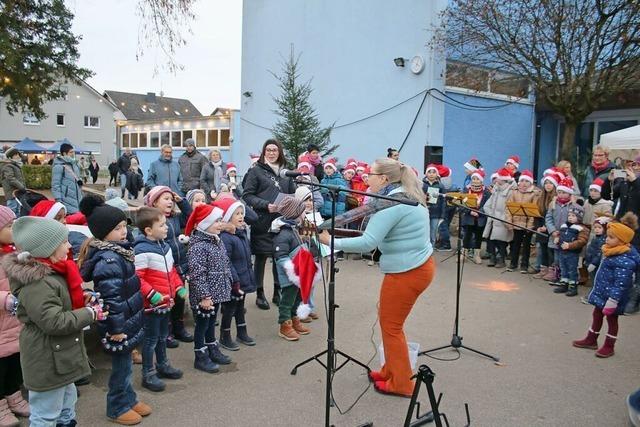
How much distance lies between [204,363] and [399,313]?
74.8 inches

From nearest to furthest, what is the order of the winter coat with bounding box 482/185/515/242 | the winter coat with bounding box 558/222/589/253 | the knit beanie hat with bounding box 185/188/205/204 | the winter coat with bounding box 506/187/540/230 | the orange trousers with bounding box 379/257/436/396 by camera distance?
the orange trousers with bounding box 379/257/436/396, the knit beanie hat with bounding box 185/188/205/204, the winter coat with bounding box 558/222/589/253, the winter coat with bounding box 506/187/540/230, the winter coat with bounding box 482/185/515/242

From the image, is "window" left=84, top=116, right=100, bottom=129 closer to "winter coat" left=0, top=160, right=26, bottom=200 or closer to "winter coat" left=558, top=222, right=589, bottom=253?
"winter coat" left=0, top=160, right=26, bottom=200

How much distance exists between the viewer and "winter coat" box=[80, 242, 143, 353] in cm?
356

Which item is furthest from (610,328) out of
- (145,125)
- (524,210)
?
(145,125)

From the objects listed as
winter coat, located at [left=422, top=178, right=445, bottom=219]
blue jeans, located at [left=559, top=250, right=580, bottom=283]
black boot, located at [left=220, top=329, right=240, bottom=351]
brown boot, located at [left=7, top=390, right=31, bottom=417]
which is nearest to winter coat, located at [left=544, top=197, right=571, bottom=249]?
blue jeans, located at [left=559, top=250, right=580, bottom=283]

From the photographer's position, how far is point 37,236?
3.14 metres

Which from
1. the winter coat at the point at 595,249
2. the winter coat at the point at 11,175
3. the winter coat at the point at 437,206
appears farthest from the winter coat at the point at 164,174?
the winter coat at the point at 595,249

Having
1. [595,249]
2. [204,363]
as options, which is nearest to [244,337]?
[204,363]

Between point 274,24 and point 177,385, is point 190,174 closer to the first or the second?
point 177,385

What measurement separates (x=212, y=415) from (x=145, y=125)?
29.8m

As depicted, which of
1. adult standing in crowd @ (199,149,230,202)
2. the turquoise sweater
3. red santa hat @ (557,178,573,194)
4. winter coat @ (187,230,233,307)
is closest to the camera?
the turquoise sweater

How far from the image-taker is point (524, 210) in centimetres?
910

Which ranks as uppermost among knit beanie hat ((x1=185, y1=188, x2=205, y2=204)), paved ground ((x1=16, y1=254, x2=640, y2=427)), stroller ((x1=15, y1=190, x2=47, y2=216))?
knit beanie hat ((x1=185, y1=188, x2=205, y2=204))

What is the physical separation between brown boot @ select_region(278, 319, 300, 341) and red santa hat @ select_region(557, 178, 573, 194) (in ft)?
17.2
